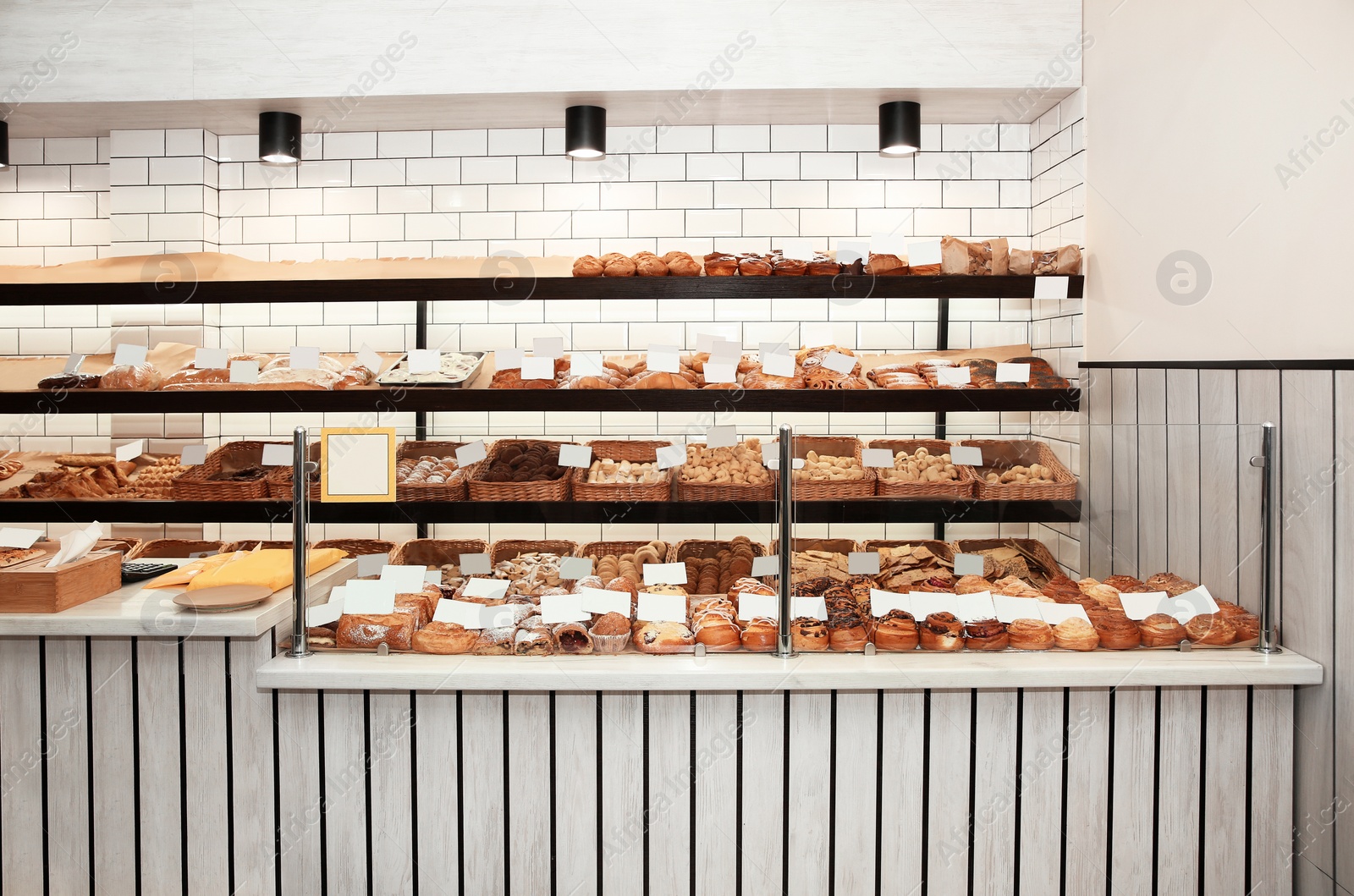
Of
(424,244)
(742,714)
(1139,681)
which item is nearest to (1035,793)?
(1139,681)

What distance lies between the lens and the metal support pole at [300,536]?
228 cm

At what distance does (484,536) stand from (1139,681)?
2.72 metres

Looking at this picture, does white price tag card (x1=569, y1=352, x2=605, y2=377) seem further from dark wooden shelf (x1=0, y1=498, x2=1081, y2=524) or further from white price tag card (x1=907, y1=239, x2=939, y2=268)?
white price tag card (x1=907, y1=239, x2=939, y2=268)

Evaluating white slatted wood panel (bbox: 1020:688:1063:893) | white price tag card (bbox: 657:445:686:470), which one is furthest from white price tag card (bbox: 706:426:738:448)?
white slatted wood panel (bbox: 1020:688:1063:893)

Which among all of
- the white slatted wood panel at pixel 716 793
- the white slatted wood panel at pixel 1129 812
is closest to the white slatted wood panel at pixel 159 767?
the white slatted wood panel at pixel 716 793

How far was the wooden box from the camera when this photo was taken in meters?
2.36

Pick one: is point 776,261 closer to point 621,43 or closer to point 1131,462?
point 621,43

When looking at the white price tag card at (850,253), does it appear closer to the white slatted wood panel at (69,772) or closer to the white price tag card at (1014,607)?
the white price tag card at (1014,607)

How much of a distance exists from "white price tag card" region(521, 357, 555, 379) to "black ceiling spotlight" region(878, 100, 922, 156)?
1854 millimetres

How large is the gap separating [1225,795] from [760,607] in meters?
1.32

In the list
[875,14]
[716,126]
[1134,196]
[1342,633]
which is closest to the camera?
[1342,633]

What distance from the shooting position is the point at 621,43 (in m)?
3.82

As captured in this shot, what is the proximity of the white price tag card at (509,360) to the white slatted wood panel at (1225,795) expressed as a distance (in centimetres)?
267

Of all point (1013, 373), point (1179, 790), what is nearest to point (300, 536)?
point (1179, 790)
